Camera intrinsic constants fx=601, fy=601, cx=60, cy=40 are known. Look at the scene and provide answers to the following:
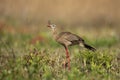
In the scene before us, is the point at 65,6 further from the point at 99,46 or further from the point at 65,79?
the point at 65,79

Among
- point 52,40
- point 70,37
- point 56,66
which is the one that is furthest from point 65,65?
point 52,40

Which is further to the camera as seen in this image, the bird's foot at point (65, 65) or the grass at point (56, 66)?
the bird's foot at point (65, 65)

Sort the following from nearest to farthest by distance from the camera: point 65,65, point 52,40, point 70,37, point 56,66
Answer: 1. point 56,66
2. point 65,65
3. point 70,37
4. point 52,40

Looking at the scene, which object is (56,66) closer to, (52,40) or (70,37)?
(70,37)

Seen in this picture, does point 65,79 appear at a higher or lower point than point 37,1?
lower

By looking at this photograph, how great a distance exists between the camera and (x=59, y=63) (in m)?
10.0

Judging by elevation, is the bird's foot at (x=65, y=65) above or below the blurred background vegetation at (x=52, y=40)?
below

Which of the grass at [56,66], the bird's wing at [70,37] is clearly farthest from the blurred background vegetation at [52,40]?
the bird's wing at [70,37]

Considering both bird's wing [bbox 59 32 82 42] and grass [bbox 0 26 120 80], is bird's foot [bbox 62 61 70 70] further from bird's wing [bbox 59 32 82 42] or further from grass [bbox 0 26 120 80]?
bird's wing [bbox 59 32 82 42]

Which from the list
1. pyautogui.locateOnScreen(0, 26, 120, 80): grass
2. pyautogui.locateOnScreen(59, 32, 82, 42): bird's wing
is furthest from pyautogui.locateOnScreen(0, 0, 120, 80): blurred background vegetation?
pyautogui.locateOnScreen(59, 32, 82, 42): bird's wing

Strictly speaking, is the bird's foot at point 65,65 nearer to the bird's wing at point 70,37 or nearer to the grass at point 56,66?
the grass at point 56,66

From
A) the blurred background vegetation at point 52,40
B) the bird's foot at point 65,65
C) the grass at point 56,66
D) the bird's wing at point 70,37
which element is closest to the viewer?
the grass at point 56,66

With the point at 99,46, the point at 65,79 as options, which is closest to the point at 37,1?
the point at 99,46

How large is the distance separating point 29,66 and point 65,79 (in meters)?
0.77
